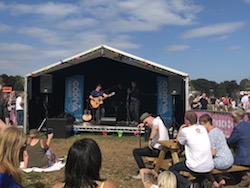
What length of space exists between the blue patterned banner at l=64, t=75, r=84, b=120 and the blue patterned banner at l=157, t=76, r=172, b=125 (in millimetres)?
3261

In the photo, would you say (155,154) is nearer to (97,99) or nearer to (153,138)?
(153,138)

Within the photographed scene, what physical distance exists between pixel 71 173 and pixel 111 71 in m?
12.8

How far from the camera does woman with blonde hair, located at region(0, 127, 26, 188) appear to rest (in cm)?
245

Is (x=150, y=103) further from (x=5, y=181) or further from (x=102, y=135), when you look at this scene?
(x=5, y=181)

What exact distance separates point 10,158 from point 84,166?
0.76 m

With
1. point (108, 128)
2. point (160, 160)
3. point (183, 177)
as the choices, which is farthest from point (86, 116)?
point (183, 177)

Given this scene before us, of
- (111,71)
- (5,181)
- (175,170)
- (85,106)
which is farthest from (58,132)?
(5,181)

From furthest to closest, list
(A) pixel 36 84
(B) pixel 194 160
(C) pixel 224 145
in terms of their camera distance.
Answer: (A) pixel 36 84 → (C) pixel 224 145 → (B) pixel 194 160

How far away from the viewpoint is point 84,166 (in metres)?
2.00

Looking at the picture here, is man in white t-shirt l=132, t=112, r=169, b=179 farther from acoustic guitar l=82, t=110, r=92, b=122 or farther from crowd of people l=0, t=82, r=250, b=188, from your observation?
acoustic guitar l=82, t=110, r=92, b=122

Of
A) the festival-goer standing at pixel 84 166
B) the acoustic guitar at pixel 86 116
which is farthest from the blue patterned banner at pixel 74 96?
the festival-goer standing at pixel 84 166

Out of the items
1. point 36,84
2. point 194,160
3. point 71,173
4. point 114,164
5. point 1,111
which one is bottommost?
point 114,164

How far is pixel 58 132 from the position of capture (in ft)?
36.7

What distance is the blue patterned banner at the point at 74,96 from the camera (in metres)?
14.2
